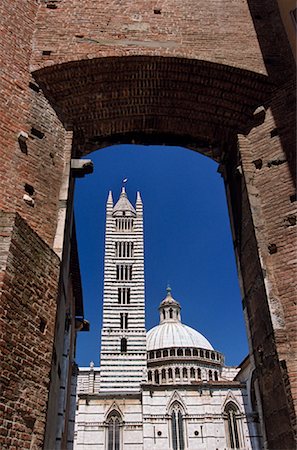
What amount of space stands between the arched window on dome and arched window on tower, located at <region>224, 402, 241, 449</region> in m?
3.90

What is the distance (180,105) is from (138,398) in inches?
1288

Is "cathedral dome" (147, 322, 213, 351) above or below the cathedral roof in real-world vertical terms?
below

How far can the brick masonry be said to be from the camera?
590cm

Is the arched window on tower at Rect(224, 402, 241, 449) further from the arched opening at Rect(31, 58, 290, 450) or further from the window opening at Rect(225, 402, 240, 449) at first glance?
the arched opening at Rect(31, 58, 290, 450)

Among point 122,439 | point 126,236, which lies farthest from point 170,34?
point 126,236

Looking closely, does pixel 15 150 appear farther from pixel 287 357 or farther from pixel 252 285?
pixel 287 357

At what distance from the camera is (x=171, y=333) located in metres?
53.4

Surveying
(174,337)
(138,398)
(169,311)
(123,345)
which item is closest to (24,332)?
(138,398)

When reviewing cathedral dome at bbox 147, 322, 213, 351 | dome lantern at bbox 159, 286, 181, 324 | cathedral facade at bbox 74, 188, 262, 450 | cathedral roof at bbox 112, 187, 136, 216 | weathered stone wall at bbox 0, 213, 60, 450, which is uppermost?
cathedral roof at bbox 112, 187, 136, 216

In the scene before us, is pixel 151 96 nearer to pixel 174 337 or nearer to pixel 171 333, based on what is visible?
pixel 174 337

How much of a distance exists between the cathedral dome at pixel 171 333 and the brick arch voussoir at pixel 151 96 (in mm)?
46032

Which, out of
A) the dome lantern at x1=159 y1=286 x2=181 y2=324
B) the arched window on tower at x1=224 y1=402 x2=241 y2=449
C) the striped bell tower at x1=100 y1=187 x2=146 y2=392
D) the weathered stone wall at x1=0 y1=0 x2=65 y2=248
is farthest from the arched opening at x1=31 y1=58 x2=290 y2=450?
the dome lantern at x1=159 y1=286 x2=181 y2=324

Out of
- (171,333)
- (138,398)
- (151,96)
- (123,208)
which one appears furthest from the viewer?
(171,333)

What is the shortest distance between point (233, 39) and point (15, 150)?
4287mm
